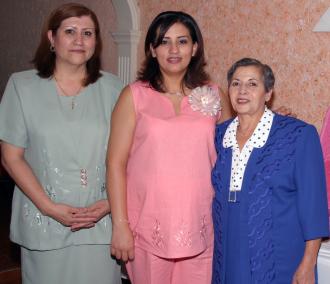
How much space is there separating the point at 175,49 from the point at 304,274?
3.06 feet

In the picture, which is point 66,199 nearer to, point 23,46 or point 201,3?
point 201,3

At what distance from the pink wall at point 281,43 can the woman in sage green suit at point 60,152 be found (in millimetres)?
1020

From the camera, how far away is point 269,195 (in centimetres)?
169

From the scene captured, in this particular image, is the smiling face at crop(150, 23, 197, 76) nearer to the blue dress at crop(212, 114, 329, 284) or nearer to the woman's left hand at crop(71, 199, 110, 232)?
the blue dress at crop(212, 114, 329, 284)

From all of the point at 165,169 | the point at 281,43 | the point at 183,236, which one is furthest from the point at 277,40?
the point at 183,236

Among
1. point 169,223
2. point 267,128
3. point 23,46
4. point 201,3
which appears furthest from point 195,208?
point 23,46

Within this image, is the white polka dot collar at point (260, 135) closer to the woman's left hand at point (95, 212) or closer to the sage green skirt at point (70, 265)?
the woman's left hand at point (95, 212)

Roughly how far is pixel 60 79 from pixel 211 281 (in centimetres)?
100

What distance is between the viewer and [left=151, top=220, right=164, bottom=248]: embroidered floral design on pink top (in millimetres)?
1852

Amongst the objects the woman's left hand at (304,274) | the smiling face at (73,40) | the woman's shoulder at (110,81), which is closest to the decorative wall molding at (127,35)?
the woman's shoulder at (110,81)

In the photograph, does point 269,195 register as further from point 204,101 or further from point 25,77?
point 25,77

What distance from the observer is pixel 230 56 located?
284cm

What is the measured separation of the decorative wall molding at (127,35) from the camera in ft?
11.0

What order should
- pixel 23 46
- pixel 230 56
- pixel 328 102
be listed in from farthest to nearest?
pixel 23 46
pixel 230 56
pixel 328 102
